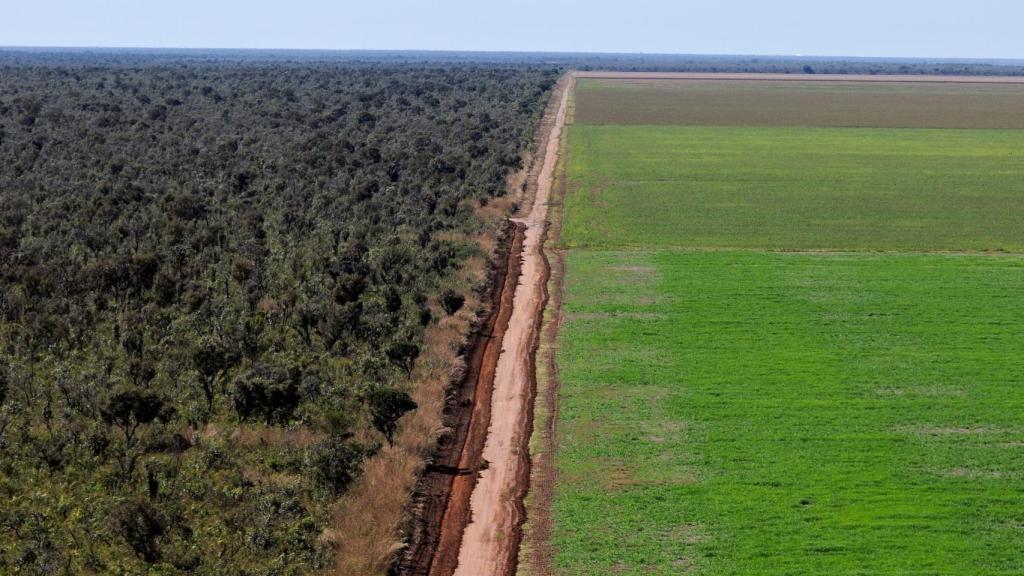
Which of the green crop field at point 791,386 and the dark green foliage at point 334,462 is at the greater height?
the green crop field at point 791,386

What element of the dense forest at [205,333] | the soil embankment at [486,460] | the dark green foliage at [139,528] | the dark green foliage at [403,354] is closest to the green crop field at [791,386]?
the soil embankment at [486,460]

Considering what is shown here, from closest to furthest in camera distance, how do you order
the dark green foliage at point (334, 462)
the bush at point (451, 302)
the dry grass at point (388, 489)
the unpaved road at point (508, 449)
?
the dry grass at point (388, 489) < the unpaved road at point (508, 449) < the dark green foliage at point (334, 462) < the bush at point (451, 302)

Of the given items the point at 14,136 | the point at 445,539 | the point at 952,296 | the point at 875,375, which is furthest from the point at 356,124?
the point at 445,539

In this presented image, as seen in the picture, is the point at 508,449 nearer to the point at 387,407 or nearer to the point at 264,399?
the point at 387,407

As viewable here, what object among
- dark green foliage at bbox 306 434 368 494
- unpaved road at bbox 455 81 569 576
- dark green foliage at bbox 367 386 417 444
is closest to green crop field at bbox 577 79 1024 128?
unpaved road at bbox 455 81 569 576

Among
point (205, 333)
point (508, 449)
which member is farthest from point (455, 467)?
point (205, 333)

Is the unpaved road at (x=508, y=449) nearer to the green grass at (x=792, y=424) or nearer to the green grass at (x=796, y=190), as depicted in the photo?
the green grass at (x=792, y=424)
